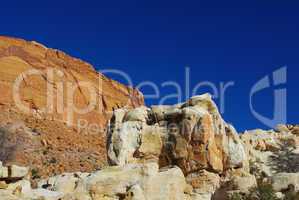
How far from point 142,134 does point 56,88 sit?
75.2 meters

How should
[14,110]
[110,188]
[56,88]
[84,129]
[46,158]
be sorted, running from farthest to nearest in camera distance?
[56,88] < [84,129] < [14,110] < [46,158] < [110,188]

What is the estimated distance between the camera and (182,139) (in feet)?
69.8

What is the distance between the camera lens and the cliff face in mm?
64125

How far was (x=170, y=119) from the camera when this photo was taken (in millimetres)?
22281

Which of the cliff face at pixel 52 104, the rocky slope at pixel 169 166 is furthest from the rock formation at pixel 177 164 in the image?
the cliff face at pixel 52 104

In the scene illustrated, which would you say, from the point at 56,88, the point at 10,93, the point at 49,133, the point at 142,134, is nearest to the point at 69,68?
the point at 56,88

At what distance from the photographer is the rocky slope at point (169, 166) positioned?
56.9ft

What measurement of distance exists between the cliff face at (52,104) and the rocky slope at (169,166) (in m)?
33.1

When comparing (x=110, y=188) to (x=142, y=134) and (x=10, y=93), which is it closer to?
(x=142, y=134)

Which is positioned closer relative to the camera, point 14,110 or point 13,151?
point 13,151

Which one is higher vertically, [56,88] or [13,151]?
[56,88]

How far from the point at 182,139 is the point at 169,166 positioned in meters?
1.83

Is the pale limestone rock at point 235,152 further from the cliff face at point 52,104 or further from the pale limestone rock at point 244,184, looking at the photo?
the cliff face at point 52,104

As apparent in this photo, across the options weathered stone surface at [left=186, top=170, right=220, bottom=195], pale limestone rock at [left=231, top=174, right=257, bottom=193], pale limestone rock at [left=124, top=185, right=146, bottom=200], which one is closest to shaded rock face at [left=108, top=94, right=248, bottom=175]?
weathered stone surface at [left=186, top=170, right=220, bottom=195]
